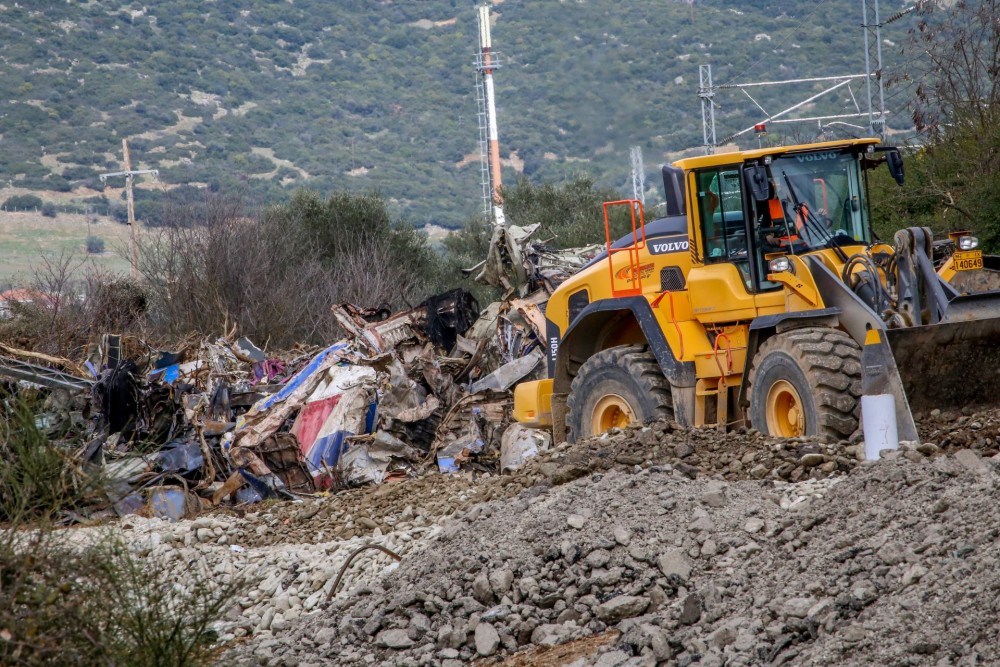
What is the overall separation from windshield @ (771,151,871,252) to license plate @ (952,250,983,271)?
70cm

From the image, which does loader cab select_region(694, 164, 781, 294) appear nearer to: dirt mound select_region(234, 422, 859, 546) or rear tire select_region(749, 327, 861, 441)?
rear tire select_region(749, 327, 861, 441)

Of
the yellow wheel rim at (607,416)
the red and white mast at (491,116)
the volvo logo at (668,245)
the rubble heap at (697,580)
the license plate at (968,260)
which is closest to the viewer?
the rubble heap at (697,580)

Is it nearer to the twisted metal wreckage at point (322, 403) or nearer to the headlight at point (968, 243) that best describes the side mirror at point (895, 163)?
the headlight at point (968, 243)

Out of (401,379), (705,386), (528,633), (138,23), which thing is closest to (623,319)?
(705,386)

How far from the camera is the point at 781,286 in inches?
366

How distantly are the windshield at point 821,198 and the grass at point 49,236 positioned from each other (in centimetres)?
4242

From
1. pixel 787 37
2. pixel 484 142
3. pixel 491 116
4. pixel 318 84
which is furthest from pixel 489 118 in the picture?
pixel 318 84

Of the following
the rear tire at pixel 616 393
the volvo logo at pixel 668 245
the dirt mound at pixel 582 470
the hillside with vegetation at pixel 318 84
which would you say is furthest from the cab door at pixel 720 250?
the hillside with vegetation at pixel 318 84

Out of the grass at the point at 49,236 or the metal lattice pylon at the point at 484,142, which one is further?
the grass at the point at 49,236

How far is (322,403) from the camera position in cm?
1406

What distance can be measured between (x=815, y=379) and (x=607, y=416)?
2.74 meters

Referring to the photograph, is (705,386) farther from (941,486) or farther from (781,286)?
(941,486)

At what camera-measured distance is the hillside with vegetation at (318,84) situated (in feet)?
131

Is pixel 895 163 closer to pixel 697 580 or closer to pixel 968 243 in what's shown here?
pixel 968 243
